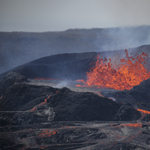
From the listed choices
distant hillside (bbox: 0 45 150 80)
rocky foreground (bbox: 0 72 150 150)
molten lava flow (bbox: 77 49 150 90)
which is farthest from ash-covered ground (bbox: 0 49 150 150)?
distant hillside (bbox: 0 45 150 80)

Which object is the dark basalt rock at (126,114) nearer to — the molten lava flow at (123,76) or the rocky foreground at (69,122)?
the rocky foreground at (69,122)

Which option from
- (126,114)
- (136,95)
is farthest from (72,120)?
(136,95)

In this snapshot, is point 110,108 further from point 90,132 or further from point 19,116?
point 19,116

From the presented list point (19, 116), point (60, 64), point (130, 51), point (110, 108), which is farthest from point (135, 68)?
point (19, 116)

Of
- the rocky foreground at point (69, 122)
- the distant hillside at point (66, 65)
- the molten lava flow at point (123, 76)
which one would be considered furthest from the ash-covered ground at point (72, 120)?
the distant hillside at point (66, 65)

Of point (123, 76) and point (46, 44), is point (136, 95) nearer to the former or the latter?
point (123, 76)

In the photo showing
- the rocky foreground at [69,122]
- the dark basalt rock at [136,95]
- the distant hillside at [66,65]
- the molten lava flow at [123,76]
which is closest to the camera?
the rocky foreground at [69,122]

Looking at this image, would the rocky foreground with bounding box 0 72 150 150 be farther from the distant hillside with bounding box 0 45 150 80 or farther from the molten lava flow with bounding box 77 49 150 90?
the distant hillside with bounding box 0 45 150 80

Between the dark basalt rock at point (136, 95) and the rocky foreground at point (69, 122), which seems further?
the dark basalt rock at point (136, 95)
